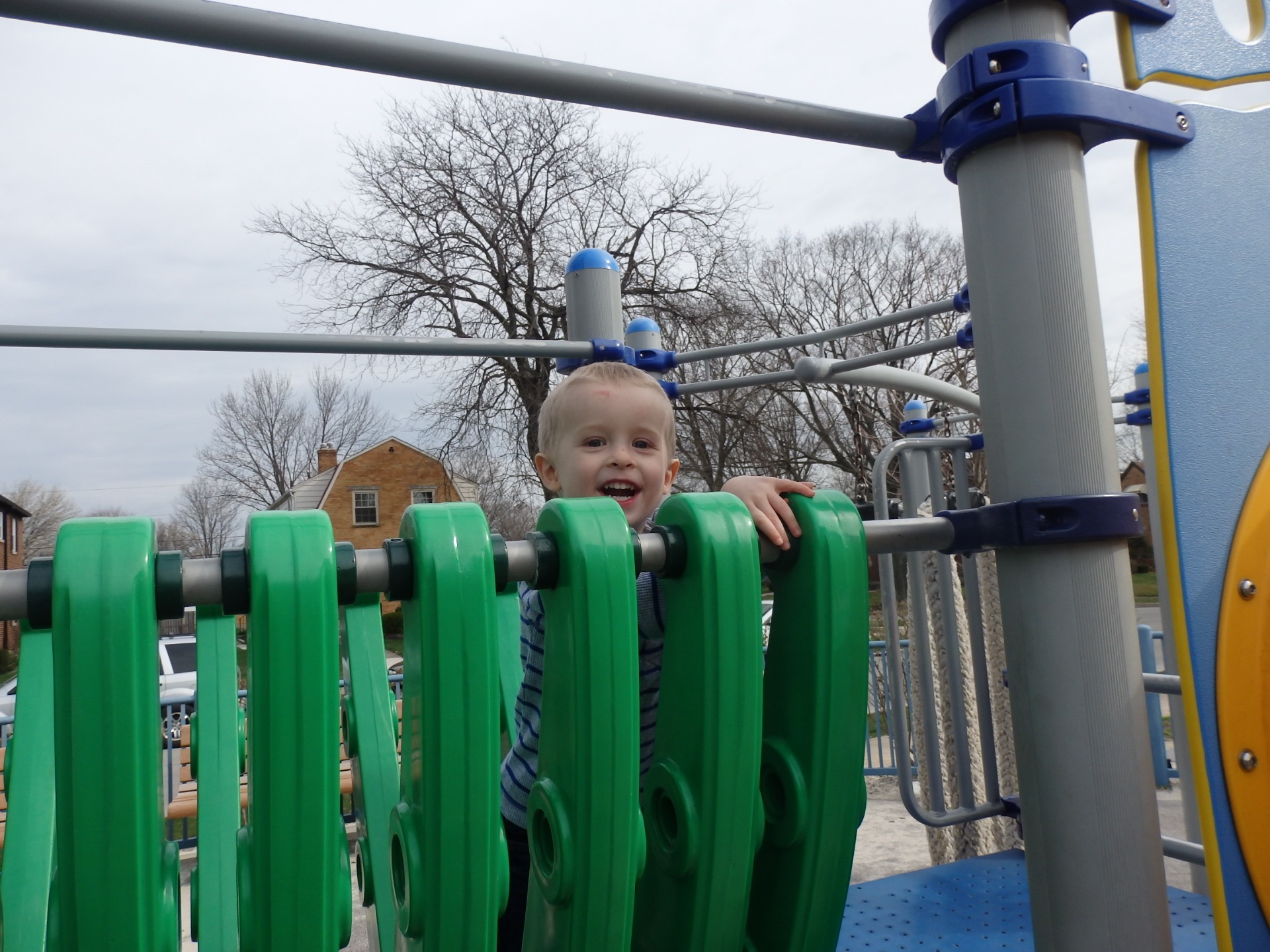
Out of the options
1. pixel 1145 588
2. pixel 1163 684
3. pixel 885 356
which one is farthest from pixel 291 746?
pixel 1145 588

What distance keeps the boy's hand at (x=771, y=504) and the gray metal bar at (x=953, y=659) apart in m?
1.68

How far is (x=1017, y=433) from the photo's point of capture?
95 centimetres

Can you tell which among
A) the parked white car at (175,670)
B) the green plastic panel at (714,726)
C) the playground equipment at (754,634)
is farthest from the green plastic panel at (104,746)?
the parked white car at (175,670)

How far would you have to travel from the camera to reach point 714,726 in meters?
0.81

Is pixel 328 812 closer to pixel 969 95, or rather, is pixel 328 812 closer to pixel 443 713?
pixel 443 713

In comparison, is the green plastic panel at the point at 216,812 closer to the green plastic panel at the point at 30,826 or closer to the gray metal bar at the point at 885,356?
the green plastic panel at the point at 30,826

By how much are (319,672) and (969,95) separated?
889 mm

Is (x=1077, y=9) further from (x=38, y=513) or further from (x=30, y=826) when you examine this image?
(x=38, y=513)

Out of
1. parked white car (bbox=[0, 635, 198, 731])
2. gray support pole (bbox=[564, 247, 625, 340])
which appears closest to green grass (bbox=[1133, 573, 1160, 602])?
parked white car (bbox=[0, 635, 198, 731])

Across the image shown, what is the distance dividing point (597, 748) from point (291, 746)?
0.81 ft

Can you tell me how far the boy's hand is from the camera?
89 cm

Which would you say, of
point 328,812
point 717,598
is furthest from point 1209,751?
point 328,812

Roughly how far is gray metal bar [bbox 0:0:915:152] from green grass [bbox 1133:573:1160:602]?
83.3ft

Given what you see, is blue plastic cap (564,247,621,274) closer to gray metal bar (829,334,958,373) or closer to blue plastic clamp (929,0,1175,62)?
gray metal bar (829,334,958,373)
